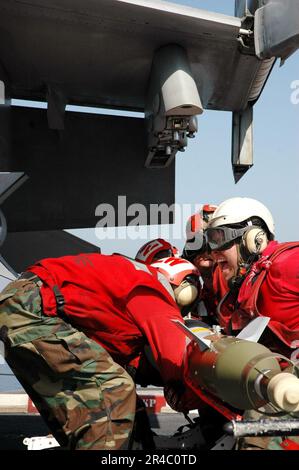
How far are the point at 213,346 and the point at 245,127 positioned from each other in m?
4.93

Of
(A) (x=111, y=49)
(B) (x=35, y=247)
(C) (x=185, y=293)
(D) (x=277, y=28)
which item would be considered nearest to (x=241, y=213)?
(C) (x=185, y=293)

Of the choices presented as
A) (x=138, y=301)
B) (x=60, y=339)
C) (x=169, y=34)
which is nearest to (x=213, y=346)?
(x=138, y=301)

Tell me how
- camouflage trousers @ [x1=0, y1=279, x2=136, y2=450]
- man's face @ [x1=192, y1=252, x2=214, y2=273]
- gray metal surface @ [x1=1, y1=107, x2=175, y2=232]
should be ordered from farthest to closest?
gray metal surface @ [x1=1, y1=107, x2=175, y2=232] → man's face @ [x1=192, y1=252, x2=214, y2=273] → camouflage trousers @ [x1=0, y1=279, x2=136, y2=450]

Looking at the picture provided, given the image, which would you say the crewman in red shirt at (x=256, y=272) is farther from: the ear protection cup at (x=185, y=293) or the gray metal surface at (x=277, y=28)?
the gray metal surface at (x=277, y=28)

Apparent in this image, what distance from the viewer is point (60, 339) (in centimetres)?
305

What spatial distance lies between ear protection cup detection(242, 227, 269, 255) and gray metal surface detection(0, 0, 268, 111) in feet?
8.63

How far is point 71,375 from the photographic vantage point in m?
3.08

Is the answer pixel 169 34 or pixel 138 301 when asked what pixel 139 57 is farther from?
pixel 138 301

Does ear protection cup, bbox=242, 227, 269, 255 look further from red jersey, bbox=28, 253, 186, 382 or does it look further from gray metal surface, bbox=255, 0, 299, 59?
gray metal surface, bbox=255, 0, 299, 59

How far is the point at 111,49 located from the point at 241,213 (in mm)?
2928

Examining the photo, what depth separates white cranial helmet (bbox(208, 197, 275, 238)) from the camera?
3756mm

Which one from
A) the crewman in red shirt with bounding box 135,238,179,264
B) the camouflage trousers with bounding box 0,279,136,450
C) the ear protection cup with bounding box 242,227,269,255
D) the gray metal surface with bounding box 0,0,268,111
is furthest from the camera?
the gray metal surface with bounding box 0,0,268,111

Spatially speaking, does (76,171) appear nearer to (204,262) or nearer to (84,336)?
(204,262)

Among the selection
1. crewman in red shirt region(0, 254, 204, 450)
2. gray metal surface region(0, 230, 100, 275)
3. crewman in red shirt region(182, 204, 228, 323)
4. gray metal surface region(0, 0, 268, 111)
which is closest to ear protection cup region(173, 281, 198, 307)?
crewman in red shirt region(0, 254, 204, 450)
